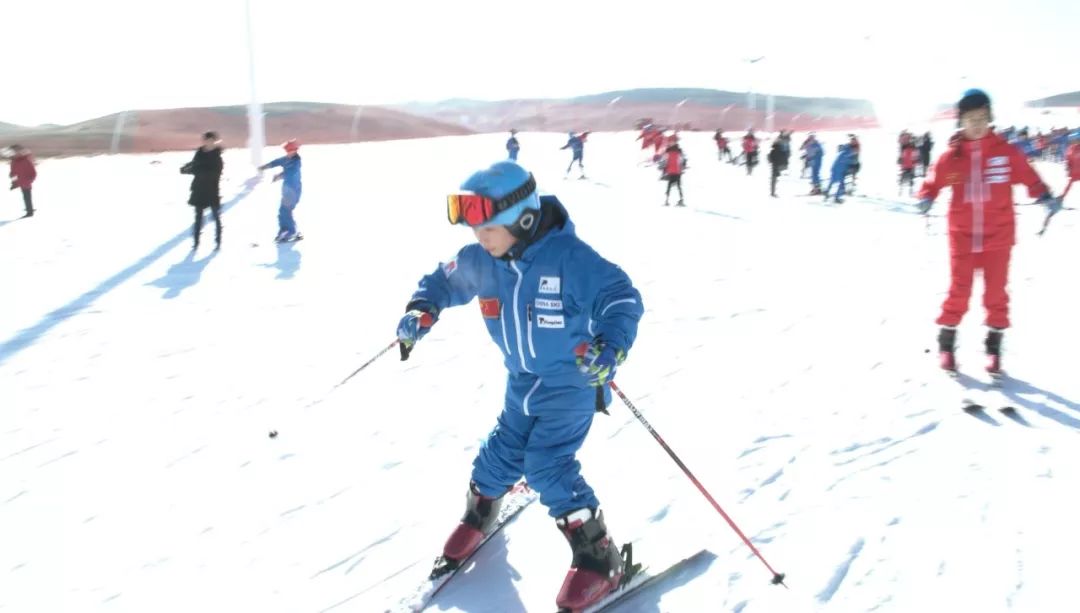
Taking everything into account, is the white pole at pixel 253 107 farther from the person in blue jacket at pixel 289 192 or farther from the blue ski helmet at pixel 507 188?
the blue ski helmet at pixel 507 188

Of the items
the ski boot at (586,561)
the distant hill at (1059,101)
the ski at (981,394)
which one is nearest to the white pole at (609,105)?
the distant hill at (1059,101)

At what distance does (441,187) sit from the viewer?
17.6m

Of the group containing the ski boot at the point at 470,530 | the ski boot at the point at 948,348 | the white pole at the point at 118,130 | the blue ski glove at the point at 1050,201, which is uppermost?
the white pole at the point at 118,130

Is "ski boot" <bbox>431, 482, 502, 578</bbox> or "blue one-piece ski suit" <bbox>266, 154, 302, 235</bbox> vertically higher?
"blue one-piece ski suit" <bbox>266, 154, 302, 235</bbox>

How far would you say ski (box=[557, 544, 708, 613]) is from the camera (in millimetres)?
2682

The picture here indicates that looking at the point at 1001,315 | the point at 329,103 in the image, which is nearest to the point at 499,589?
the point at 1001,315

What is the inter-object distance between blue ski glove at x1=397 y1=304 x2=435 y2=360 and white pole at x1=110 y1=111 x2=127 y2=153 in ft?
74.1

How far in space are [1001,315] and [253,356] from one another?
17.1 ft

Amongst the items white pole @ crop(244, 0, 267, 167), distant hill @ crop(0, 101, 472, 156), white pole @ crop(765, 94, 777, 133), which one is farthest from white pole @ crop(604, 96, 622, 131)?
white pole @ crop(244, 0, 267, 167)

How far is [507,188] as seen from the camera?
97.9 inches

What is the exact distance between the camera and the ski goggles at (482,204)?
8.11ft

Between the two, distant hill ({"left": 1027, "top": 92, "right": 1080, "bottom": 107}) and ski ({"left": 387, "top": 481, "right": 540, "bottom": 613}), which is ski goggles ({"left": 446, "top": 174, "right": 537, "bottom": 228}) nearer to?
ski ({"left": 387, "top": 481, "right": 540, "bottom": 613})

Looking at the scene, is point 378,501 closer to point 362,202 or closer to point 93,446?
point 93,446

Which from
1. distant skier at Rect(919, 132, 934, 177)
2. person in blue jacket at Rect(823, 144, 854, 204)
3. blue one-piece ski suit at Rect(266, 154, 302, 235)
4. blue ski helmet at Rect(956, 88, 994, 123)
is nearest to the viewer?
blue ski helmet at Rect(956, 88, 994, 123)
